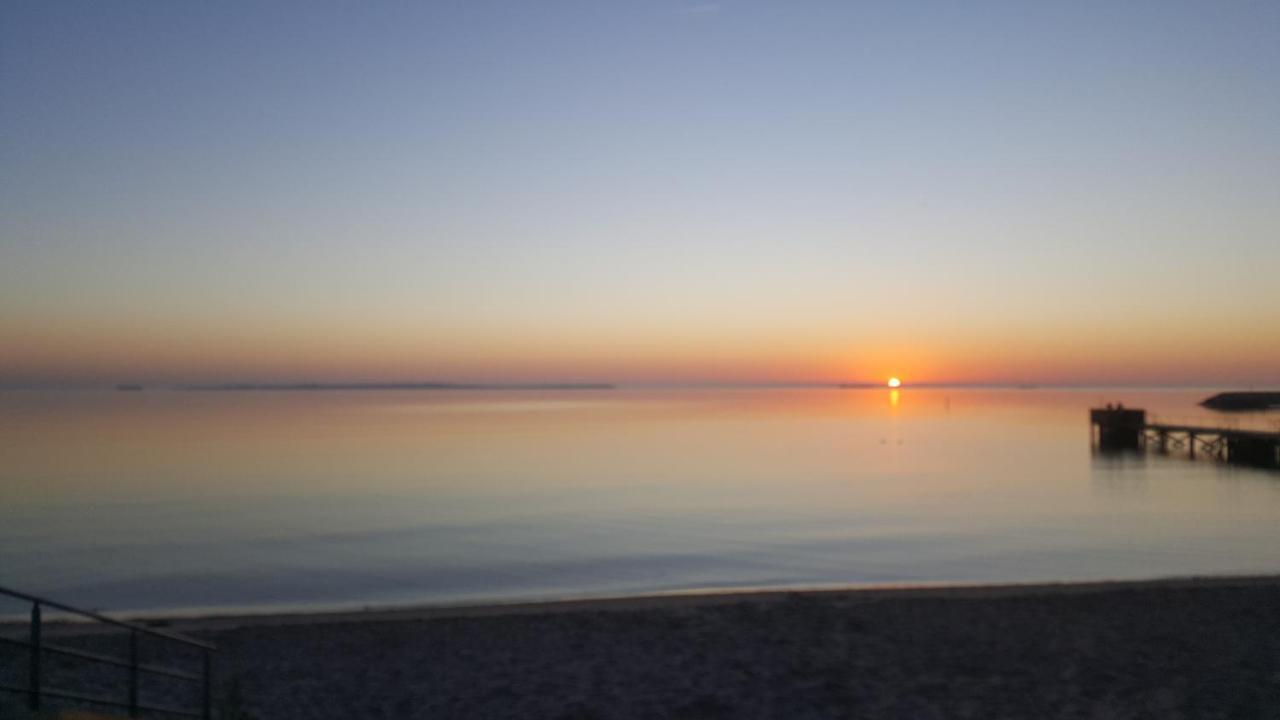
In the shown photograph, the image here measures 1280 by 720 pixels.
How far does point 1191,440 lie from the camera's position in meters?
58.1

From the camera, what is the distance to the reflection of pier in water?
53.0 m

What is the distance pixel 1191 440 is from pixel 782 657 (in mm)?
54774

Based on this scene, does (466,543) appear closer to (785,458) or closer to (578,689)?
(578,689)

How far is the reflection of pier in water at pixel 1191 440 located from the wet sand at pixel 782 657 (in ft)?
141

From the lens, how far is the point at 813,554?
25766 mm

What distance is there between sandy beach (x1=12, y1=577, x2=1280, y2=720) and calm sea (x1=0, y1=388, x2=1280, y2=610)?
6011mm

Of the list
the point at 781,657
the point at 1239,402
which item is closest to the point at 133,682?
the point at 781,657

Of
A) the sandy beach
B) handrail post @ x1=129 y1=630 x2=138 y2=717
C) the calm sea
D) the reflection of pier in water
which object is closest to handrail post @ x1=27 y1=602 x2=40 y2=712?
handrail post @ x1=129 y1=630 x2=138 y2=717

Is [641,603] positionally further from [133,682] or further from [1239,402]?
[1239,402]

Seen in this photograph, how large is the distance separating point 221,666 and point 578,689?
14.8 feet

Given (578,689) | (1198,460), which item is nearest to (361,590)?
(578,689)

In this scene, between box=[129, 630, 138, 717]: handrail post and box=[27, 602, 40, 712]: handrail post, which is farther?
box=[129, 630, 138, 717]: handrail post

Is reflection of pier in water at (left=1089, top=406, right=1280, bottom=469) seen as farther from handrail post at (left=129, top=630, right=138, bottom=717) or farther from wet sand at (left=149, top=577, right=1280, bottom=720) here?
handrail post at (left=129, top=630, right=138, bottom=717)

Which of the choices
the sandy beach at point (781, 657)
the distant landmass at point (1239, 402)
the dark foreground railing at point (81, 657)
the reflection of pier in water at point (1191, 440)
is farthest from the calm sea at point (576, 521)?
the distant landmass at point (1239, 402)
